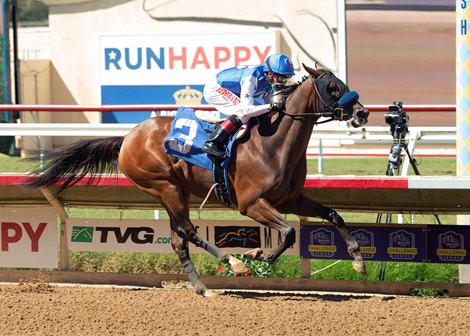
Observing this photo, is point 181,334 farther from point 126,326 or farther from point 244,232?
point 244,232

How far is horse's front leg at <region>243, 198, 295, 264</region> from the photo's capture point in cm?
666

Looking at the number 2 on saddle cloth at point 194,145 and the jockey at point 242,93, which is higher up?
the jockey at point 242,93

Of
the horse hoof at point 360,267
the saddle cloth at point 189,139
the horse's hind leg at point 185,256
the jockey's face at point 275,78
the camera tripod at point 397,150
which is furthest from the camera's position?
the camera tripod at point 397,150

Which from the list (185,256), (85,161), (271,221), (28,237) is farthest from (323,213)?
Result: (28,237)

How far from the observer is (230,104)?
6992 mm

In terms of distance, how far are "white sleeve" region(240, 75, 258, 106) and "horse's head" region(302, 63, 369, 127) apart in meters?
0.41

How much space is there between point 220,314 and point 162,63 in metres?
14.6

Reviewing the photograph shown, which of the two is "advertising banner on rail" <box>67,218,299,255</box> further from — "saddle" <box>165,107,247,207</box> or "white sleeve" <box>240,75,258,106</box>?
"white sleeve" <box>240,75,258,106</box>

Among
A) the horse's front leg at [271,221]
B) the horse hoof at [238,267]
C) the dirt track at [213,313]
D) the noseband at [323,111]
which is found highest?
the noseband at [323,111]

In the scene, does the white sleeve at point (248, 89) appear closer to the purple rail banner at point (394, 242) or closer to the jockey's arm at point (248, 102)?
the jockey's arm at point (248, 102)

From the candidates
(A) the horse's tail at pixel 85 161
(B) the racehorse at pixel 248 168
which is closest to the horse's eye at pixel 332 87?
(B) the racehorse at pixel 248 168

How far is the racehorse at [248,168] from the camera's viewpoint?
265 inches

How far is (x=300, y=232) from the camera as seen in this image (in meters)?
7.53

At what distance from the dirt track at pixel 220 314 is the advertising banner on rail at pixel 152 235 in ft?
1.69
